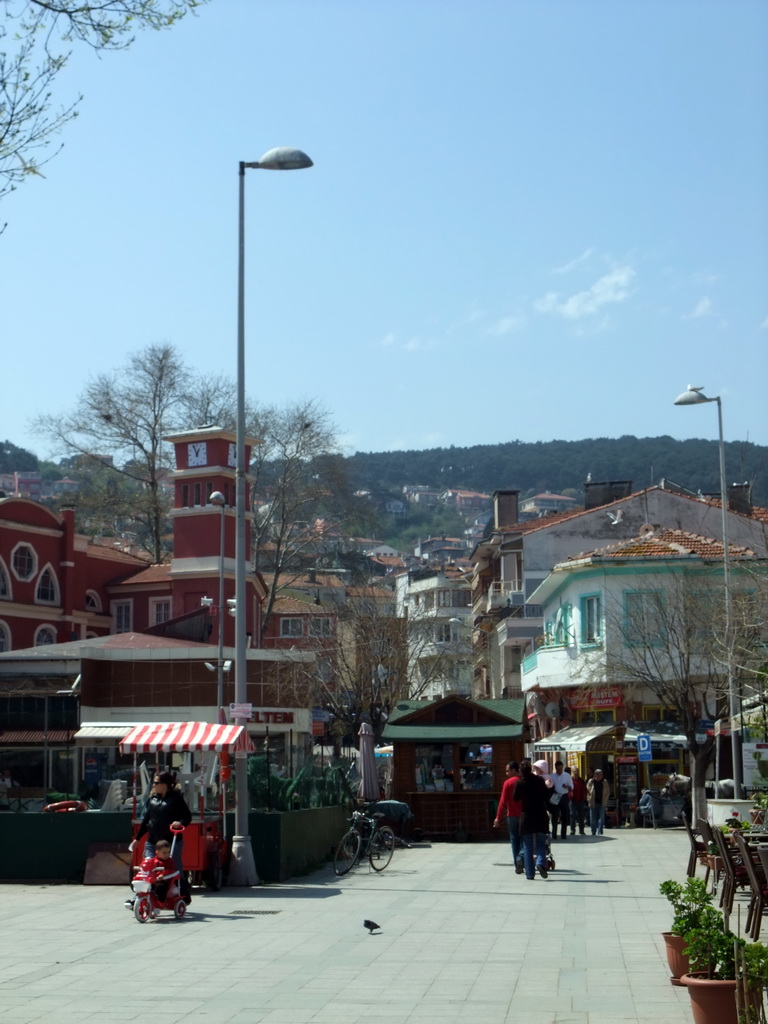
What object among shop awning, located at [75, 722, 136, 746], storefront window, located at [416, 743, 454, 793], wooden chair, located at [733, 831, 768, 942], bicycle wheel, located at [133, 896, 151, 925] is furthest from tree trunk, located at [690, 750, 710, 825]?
wooden chair, located at [733, 831, 768, 942]

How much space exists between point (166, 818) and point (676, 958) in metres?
7.80

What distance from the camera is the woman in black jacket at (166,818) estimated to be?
16031mm

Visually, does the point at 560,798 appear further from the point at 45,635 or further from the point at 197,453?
the point at 45,635

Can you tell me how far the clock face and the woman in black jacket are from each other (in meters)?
43.3

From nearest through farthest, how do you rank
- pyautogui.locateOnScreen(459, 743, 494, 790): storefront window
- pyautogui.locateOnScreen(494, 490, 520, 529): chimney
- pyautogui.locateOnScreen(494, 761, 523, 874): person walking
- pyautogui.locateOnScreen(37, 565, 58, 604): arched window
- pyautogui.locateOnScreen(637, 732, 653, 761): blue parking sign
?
pyautogui.locateOnScreen(494, 761, 523, 874): person walking, pyautogui.locateOnScreen(459, 743, 494, 790): storefront window, pyautogui.locateOnScreen(637, 732, 653, 761): blue parking sign, pyautogui.locateOnScreen(37, 565, 58, 604): arched window, pyautogui.locateOnScreen(494, 490, 520, 529): chimney

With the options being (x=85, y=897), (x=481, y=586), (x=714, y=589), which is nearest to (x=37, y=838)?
(x=85, y=897)

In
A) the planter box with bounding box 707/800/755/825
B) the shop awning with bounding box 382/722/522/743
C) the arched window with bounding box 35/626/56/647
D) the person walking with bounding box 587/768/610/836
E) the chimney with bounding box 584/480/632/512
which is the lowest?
the person walking with bounding box 587/768/610/836

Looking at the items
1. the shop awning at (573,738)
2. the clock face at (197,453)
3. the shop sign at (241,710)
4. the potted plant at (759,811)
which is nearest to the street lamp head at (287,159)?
the shop sign at (241,710)

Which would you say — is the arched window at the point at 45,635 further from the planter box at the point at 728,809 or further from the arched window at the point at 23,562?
the planter box at the point at 728,809

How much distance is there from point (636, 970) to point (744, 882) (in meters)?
2.67

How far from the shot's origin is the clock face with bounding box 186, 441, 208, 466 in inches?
2350

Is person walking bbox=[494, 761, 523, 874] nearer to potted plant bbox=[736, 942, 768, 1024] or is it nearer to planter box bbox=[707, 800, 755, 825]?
planter box bbox=[707, 800, 755, 825]

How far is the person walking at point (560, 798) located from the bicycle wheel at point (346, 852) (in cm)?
941

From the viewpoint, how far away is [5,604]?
57.2 metres
